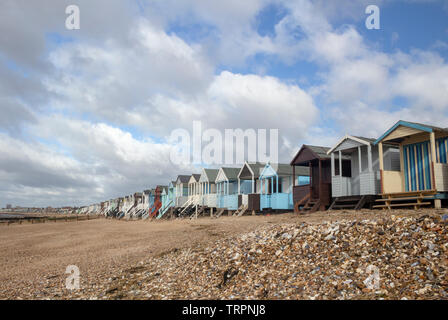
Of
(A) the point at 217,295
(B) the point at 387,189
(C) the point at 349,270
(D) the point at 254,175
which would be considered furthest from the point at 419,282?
(D) the point at 254,175

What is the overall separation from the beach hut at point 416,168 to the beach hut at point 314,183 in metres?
4.58

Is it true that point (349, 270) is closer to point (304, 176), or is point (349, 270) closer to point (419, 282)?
point (419, 282)

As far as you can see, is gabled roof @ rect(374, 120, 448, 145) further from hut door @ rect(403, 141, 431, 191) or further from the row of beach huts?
hut door @ rect(403, 141, 431, 191)

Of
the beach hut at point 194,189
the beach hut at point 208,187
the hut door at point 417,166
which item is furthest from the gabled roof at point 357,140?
the beach hut at point 194,189

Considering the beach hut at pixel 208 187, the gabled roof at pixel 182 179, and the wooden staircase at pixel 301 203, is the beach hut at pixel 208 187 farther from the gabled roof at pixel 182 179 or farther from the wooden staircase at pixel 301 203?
the wooden staircase at pixel 301 203

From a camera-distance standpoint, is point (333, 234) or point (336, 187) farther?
point (336, 187)

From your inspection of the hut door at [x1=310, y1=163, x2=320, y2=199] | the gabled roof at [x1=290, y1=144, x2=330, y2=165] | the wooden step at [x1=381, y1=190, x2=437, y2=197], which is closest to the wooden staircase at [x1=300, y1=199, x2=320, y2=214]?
the hut door at [x1=310, y1=163, x2=320, y2=199]

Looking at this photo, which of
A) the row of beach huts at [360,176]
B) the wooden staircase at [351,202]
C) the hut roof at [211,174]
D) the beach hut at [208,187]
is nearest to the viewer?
the row of beach huts at [360,176]

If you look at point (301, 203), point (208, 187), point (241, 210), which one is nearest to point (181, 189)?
point (208, 187)

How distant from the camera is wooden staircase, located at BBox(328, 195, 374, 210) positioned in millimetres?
15875

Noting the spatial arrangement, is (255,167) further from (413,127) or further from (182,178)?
(182,178)

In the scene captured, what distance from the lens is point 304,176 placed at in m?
25.5

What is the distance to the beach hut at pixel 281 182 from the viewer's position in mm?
24188
